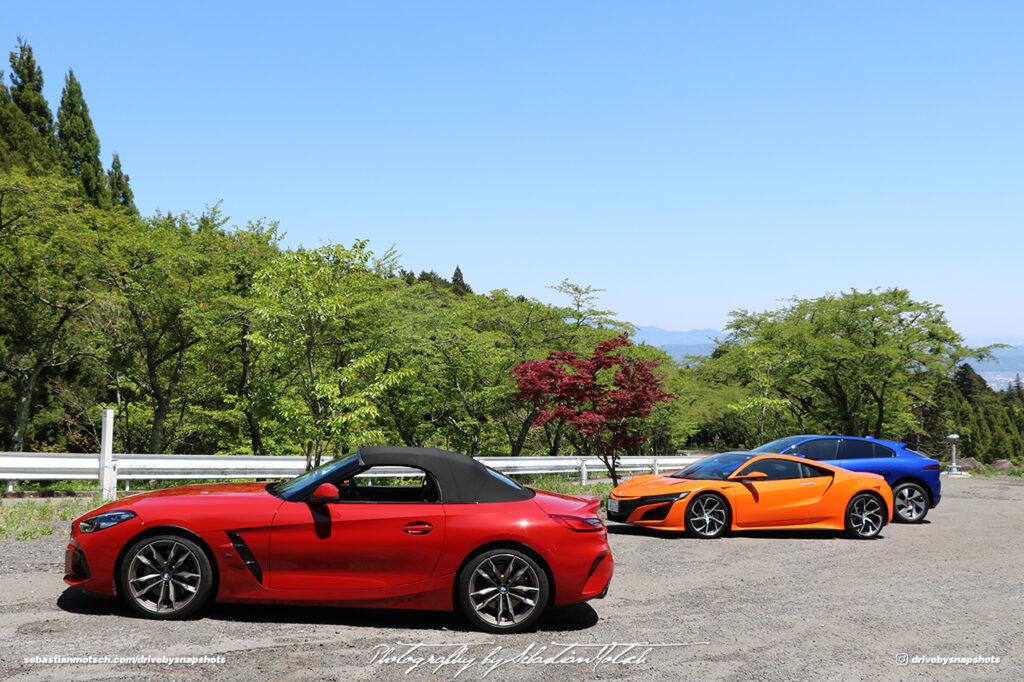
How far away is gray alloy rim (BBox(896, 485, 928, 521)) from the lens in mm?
13305

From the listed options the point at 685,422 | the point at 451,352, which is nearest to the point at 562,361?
the point at 451,352

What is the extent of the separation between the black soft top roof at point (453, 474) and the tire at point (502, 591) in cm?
48

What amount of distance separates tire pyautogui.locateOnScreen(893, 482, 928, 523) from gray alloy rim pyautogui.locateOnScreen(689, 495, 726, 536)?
4.26 meters

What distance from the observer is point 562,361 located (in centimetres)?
1622

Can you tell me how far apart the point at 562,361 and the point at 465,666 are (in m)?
11.4

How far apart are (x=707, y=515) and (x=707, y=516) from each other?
0.01 metres

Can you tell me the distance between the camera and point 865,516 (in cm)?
1146

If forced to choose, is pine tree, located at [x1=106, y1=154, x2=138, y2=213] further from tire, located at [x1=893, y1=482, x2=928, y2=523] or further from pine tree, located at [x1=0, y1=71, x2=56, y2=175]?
tire, located at [x1=893, y1=482, x2=928, y2=523]

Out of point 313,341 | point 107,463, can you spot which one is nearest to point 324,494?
point 107,463

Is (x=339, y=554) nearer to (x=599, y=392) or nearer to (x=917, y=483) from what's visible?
(x=599, y=392)

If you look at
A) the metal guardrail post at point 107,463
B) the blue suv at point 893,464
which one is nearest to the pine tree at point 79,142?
the metal guardrail post at point 107,463

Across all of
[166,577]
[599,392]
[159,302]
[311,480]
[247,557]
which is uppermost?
[159,302]

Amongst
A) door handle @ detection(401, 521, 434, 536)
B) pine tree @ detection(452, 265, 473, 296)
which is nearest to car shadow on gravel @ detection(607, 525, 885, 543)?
door handle @ detection(401, 521, 434, 536)

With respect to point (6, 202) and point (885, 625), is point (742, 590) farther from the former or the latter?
point (6, 202)
